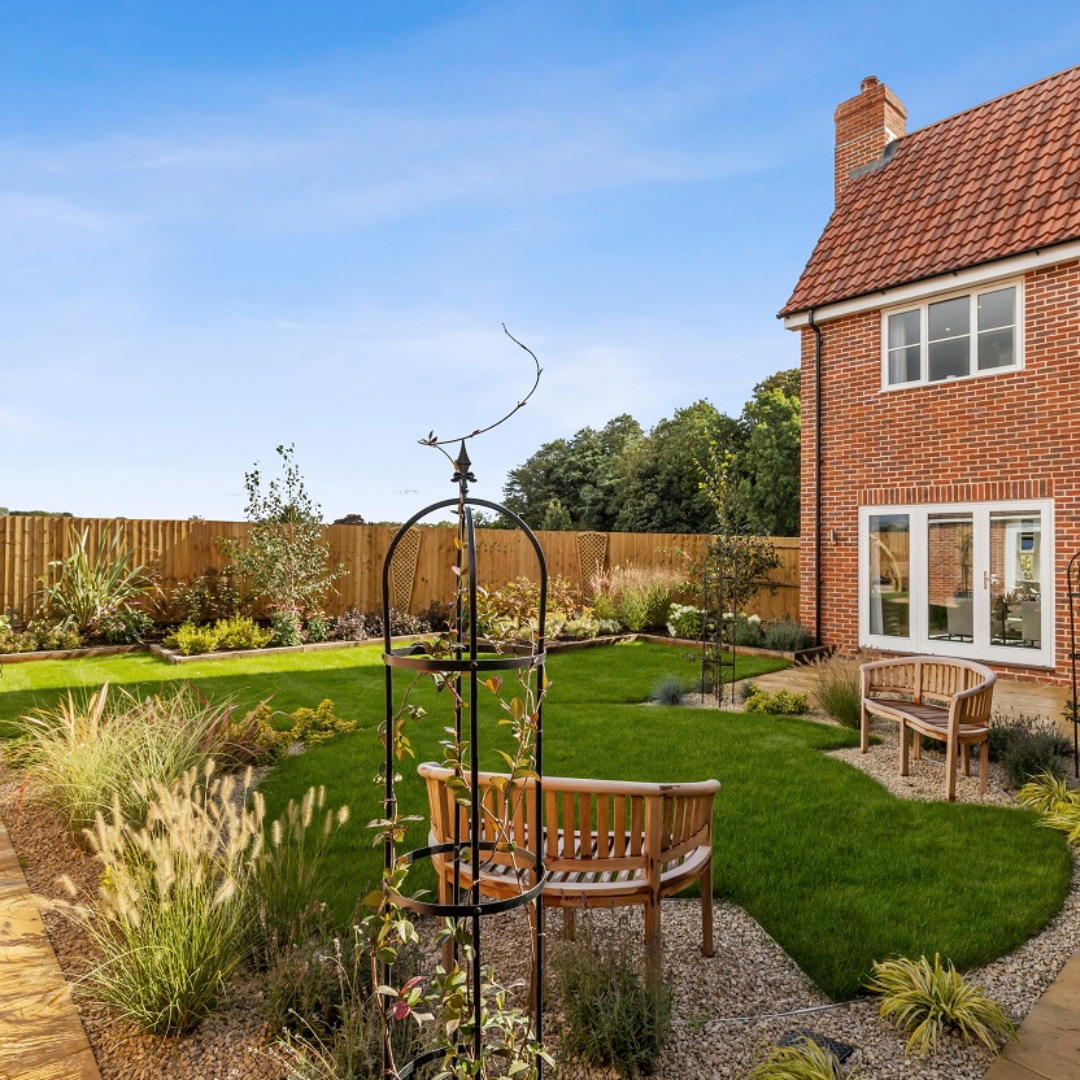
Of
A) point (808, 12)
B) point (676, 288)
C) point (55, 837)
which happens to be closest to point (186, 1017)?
point (55, 837)

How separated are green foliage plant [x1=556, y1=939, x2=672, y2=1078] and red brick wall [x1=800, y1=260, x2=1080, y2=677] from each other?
368 inches

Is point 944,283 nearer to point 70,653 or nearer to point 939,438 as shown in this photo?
point 939,438

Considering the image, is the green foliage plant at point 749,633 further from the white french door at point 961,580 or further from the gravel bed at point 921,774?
the gravel bed at point 921,774

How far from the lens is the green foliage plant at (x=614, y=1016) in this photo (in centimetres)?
247

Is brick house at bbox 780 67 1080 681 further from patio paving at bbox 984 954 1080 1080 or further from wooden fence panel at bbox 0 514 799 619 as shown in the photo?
patio paving at bbox 984 954 1080 1080

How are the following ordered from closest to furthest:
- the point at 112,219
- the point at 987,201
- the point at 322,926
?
1. the point at 322,926
2. the point at 112,219
3. the point at 987,201

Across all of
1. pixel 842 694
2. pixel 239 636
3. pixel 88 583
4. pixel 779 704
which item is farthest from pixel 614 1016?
pixel 88 583

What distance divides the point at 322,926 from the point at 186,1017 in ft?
1.68

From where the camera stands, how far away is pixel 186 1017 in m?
2.63

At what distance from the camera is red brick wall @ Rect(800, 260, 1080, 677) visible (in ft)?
31.6

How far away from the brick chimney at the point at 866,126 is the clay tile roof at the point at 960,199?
1.03 ft

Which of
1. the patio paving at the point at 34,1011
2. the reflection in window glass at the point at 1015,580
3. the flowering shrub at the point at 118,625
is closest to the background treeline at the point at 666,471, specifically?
the reflection in window glass at the point at 1015,580

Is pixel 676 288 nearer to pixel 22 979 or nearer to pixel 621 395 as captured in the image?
pixel 22 979

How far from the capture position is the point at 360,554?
14.7 metres
